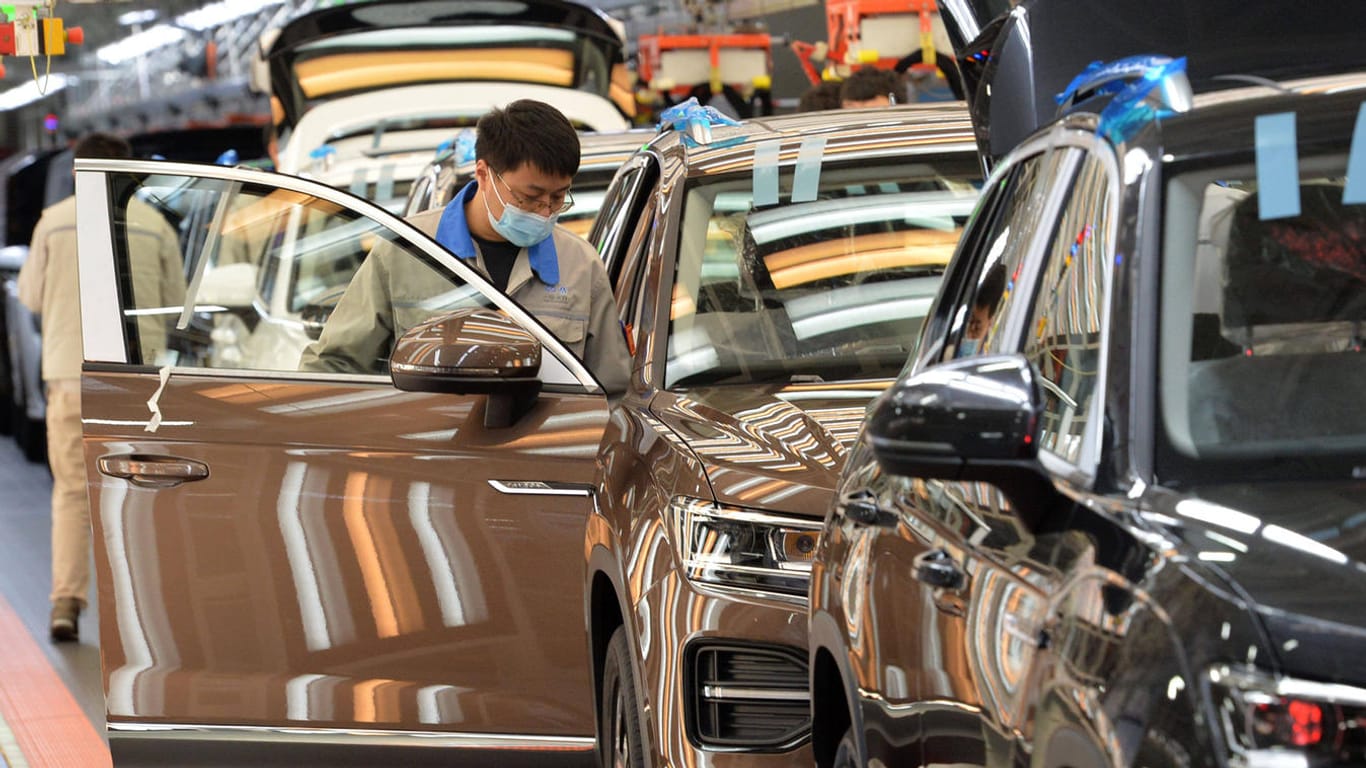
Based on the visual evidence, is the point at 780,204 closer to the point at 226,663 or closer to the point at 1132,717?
the point at 226,663

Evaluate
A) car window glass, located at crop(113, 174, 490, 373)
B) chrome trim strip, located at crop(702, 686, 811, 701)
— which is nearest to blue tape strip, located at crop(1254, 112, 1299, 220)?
chrome trim strip, located at crop(702, 686, 811, 701)

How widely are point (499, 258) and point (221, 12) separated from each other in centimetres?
3043

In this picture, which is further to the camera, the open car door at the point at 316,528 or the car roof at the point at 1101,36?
the open car door at the point at 316,528

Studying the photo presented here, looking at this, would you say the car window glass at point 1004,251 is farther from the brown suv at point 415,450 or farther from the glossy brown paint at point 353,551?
the glossy brown paint at point 353,551

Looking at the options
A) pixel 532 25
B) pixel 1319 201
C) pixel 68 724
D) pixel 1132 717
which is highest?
pixel 1319 201

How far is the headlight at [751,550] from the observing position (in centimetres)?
444

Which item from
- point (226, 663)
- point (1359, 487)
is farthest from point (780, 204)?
point (1359, 487)

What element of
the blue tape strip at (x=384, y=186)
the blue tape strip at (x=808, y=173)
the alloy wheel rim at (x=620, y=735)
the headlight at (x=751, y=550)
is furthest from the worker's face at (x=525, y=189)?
the blue tape strip at (x=384, y=186)

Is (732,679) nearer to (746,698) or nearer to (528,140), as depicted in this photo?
(746,698)

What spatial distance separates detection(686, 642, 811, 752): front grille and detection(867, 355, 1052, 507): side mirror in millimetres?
1631

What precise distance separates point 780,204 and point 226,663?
1670 mm

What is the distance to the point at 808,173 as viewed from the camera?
5.70 metres

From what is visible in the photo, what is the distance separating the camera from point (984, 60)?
4723 millimetres

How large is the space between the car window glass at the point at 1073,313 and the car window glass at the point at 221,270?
8.38 ft
